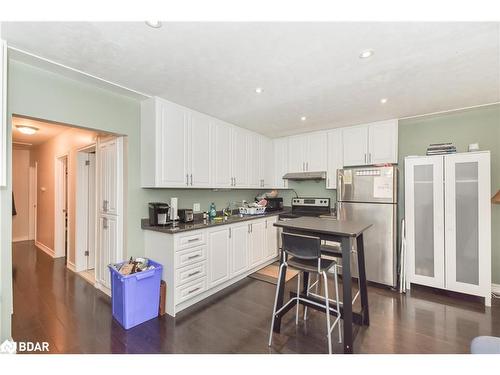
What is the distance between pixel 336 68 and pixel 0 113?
2.57 m

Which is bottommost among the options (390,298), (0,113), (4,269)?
(390,298)

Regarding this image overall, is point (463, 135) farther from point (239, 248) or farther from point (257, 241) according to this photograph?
point (239, 248)

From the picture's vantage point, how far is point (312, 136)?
4020 mm

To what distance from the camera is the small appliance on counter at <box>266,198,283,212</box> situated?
430 cm

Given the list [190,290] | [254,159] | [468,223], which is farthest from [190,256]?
[468,223]

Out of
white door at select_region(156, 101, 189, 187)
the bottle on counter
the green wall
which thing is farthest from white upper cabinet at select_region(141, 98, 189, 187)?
the green wall

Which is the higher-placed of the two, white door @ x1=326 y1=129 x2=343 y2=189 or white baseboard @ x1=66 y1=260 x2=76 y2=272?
white door @ x1=326 y1=129 x2=343 y2=189

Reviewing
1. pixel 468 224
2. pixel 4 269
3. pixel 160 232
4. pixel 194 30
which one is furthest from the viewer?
pixel 468 224

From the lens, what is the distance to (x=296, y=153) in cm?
423

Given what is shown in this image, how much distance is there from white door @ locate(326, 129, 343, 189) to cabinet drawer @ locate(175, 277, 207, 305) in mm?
2535

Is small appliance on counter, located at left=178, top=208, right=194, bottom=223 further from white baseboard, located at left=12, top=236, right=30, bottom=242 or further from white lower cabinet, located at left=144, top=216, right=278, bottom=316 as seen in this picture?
white baseboard, located at left=12, top=236, right=30, bottom=242

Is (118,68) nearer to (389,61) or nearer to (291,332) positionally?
(389,61)

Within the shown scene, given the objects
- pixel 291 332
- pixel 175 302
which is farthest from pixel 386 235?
pixel 175 302

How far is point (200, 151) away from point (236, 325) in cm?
213
